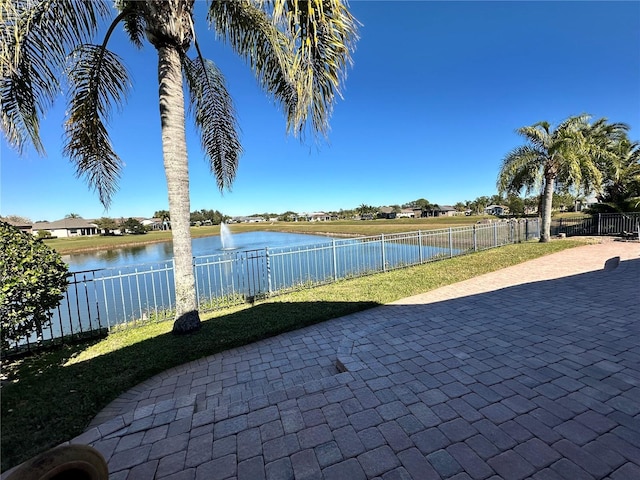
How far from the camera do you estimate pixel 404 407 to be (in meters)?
2.52

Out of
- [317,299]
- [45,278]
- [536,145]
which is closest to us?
[45,278]

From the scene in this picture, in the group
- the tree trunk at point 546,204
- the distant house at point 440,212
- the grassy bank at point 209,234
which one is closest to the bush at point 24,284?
the tree trunk at point 546,204

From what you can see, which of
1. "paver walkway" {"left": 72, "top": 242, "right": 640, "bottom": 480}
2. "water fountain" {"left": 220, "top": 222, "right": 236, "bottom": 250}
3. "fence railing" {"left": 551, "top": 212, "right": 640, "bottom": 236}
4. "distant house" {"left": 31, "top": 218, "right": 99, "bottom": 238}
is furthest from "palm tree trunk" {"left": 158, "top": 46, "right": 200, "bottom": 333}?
"distant house" {"left": 31, "top": 218, "right": 99, "bottom": 238}

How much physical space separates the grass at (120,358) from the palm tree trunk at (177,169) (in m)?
0.60

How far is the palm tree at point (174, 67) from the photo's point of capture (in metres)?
3.09

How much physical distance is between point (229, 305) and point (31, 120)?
4603mm


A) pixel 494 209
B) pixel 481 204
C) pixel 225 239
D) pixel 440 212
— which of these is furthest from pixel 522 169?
pixel 440 212

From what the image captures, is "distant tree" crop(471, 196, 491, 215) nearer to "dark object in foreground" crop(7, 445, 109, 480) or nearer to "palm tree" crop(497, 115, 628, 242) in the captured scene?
"palm tree" crop(497, 115, 628, 242)

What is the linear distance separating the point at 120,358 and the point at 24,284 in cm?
154

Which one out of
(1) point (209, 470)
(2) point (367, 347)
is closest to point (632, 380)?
(2) point (367, 347)

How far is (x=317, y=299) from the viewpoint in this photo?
6520 mm

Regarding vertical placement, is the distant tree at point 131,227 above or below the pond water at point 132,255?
above

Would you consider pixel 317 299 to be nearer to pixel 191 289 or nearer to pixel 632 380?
pixel 191 289

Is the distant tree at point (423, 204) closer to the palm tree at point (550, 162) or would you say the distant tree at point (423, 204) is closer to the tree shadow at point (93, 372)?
the palm tree at point (550, 162)
